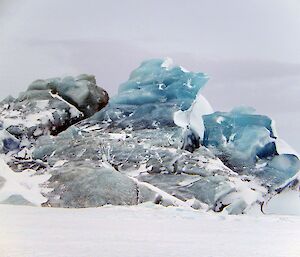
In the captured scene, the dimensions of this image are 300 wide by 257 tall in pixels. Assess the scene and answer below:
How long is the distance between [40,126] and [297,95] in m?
1.13

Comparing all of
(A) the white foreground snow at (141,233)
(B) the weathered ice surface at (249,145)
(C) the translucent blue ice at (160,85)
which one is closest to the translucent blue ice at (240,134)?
(B) the weathered ice surface at (249,145)

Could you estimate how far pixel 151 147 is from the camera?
10.2ft

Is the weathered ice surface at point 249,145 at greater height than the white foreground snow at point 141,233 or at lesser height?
greater

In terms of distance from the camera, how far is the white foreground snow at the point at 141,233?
2576mm

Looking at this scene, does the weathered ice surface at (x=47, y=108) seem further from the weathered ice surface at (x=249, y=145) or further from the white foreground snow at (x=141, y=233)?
the weathered ice surface at (x=249, y=145)

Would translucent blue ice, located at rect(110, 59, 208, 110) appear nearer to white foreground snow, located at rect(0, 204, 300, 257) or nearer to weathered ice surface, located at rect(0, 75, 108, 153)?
weathered ice surface, located at rect(0, 75, 108, 153)

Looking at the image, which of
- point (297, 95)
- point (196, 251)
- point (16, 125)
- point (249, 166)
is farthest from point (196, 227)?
point (16, 125)

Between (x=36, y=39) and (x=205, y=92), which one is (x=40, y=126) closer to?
(x=36, y=39)

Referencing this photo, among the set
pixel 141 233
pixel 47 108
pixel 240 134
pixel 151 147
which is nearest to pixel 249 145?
pixel 240 134

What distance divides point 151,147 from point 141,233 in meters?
0.50

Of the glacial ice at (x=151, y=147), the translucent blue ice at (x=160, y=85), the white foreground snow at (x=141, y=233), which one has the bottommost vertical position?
the white foreground snow at (x=141, y=233)

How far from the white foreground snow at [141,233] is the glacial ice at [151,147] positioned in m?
0.09

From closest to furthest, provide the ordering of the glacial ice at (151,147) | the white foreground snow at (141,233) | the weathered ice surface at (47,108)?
the white foreground snow at (141,233) → the glacial ice at (151,147) → the weathered ice surface at (47,108)

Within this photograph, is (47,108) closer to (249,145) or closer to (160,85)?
(160,85)
